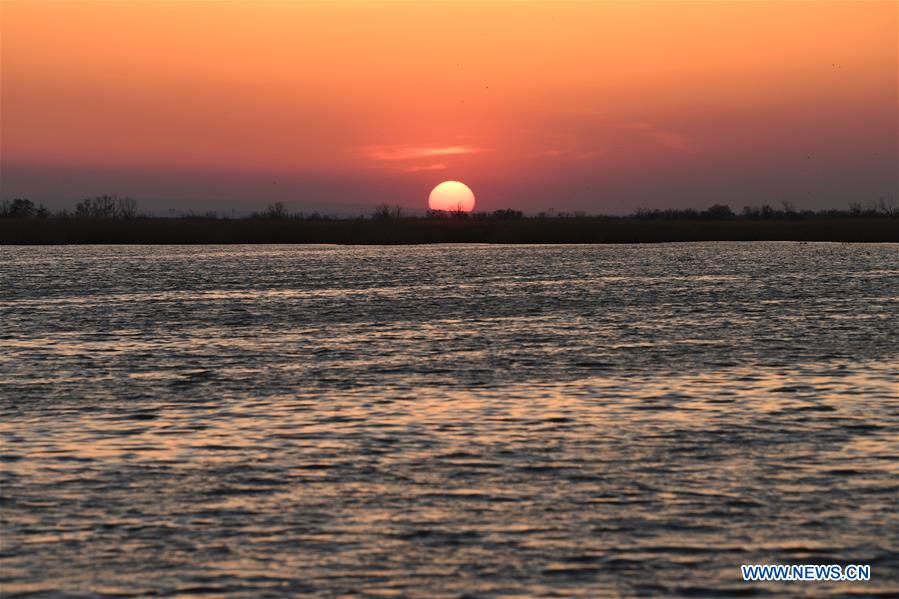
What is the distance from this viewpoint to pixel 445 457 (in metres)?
16.9

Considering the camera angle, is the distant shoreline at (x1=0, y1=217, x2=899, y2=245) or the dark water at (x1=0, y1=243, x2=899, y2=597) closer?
the dark water at (x1=0, y1=243, x2=899, y2=597)

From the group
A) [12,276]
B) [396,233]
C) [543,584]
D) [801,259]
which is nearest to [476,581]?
[543,584]

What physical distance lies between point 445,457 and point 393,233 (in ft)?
468

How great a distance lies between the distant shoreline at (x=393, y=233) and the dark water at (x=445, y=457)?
341ft

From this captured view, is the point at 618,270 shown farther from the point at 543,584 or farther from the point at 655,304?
the point at 543,584

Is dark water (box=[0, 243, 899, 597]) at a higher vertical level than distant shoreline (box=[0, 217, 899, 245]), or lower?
lower

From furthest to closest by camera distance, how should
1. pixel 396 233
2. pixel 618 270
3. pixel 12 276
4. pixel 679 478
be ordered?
pixel 396 233 → pixel 618 270 → pixel 12 276 → pixel 679 478

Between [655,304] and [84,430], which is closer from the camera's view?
[84,430]

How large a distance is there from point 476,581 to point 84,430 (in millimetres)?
10034

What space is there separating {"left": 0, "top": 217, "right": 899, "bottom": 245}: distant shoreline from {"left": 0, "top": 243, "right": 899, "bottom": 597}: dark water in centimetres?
10389

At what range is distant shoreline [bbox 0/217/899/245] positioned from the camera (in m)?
141

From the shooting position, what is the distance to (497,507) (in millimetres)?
13969

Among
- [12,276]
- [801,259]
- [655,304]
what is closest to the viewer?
[655,304]

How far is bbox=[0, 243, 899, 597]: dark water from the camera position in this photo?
11758 millimetres
